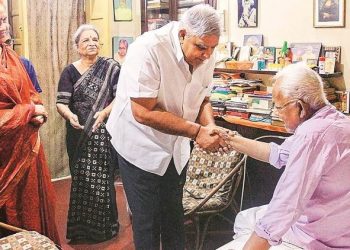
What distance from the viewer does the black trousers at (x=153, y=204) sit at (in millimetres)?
2068

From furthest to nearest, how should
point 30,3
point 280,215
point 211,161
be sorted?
1. point 30,3
2. point 211,161
3. point 280,215

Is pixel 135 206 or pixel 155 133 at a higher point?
pixel 155 133

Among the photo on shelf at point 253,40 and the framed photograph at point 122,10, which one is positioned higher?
the framed photograph at point 122,10

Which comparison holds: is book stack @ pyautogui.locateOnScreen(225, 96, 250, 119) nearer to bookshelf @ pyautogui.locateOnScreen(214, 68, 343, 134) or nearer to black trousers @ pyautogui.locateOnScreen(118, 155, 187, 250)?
bookshelf @ pyautogui.locateOnScreen(214, 68, 343, 134)

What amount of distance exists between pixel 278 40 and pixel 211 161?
109 centimetres

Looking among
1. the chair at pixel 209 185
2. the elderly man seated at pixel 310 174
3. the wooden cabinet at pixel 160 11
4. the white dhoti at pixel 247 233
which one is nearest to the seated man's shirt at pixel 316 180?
the elderly man seated at pixel 310 174

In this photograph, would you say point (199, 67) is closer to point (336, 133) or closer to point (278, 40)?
point (336, 133)

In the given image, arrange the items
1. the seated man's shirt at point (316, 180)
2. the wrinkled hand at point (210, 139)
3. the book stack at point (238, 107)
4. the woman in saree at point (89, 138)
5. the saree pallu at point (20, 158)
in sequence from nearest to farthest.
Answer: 1. the seated man's shirt at point (316, 180)
2. the wrinkled hand at point (210, 139)
3. the saree pallu at point (20, 158)
4. the woman in saree at point (89, 138)
5. the book stack at point (238, 107)

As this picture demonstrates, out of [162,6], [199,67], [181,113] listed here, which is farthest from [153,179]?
[162,6]

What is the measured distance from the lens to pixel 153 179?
6.83 feet

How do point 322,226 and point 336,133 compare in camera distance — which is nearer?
point 336,133

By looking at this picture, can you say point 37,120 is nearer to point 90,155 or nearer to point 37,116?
point 37,116

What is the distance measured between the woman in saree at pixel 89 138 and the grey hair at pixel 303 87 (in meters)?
1.80

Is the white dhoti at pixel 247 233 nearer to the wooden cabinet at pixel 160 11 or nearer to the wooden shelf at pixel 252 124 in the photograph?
the wooden shelf at pixel 252 124
